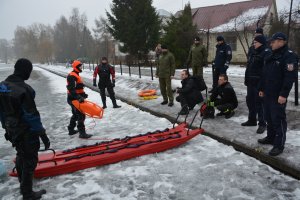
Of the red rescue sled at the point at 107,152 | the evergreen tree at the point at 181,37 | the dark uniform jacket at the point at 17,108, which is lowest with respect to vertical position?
the red rescue sled at the point at 107,152

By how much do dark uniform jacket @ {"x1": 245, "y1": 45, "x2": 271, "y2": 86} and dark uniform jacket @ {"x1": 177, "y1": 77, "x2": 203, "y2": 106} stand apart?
219cm

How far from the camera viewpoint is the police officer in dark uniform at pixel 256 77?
18.2ft

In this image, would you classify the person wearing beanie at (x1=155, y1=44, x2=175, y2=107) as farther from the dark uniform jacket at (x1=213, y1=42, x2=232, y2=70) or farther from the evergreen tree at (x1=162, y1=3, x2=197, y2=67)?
the evergreen tree at (x1=162, y1=3, x2=197, y2=67)

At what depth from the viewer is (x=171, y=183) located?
4.24m

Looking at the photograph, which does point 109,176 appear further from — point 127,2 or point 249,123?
point 127,2

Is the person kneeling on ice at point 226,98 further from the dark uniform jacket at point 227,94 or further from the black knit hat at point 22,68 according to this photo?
the black knit hat at point 22,68

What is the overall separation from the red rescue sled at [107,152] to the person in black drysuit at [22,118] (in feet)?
2.32

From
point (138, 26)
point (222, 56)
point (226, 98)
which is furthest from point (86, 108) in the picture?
point (138, 26)

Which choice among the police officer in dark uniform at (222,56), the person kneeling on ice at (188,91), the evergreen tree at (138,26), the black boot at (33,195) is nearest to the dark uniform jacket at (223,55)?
the police officer in dark uniform at (222,56)

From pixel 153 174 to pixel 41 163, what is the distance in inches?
77.0

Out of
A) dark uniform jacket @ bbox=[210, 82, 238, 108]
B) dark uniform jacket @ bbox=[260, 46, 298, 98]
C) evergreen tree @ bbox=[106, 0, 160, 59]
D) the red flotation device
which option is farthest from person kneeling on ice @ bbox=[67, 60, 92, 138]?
evergreen tree @ bbox=[106, 0, 160, 59]

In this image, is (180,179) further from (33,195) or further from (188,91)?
(188,91)

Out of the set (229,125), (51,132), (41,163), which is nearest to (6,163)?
(41,163)

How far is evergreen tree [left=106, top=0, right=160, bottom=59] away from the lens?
29.5 metres
